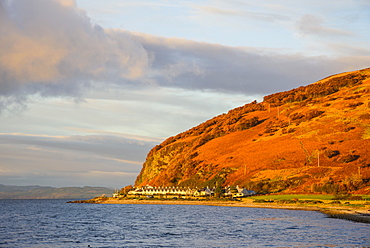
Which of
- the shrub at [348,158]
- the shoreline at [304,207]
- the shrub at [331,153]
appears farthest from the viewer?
the shrub at [331,153]

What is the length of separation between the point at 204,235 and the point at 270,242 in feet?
40.3

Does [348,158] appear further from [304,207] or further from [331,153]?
[304,207]

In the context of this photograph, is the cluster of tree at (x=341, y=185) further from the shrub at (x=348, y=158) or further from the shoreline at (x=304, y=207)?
the shoreline at (x=304, y=207)

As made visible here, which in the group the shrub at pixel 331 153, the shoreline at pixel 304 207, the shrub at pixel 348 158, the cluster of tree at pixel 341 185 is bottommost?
the shoreline at pixel 304 207

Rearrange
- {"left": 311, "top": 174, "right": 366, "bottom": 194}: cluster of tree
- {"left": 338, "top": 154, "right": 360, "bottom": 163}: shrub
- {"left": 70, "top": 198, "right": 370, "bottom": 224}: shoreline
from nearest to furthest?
{"left": 70, "top": 198, "right": 370, "bottom": 224}: shoreline < {"left": 311, "top": 174, "right": 366, "bottom": 194}: cluster of tree < {"left": 338, "top": 154, "right": 360, "bottom": 163}: shrub

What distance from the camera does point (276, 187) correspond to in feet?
566

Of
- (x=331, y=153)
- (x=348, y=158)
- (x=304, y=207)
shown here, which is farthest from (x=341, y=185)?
(x=304, y=207)

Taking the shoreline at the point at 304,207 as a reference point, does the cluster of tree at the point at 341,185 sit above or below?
above

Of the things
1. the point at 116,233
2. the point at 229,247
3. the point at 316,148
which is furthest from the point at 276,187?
the point at 229,247

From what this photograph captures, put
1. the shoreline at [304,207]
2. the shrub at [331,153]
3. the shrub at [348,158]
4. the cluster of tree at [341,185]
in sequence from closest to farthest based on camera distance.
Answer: the shoreline at [304,207] < the cluster of tree at [341,185] < the shrub at [348,158] < the shrub at [331,153]

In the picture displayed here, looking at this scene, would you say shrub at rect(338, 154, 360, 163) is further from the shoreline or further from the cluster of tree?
the shoreline

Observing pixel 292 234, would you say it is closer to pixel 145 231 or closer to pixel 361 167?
pixel 145 231

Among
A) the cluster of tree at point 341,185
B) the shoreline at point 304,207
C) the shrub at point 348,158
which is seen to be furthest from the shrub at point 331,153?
the shoreline at point 304,207

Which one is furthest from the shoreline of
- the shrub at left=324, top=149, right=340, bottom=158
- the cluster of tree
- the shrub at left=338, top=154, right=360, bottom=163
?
the shrub at left=324, top=149, right=340, bottom=158
